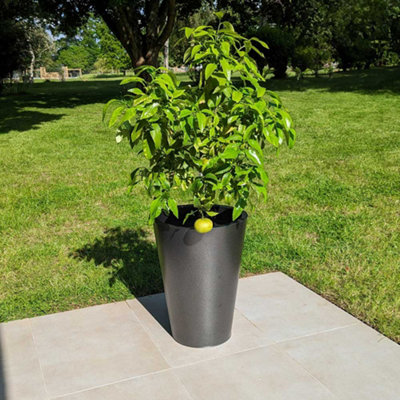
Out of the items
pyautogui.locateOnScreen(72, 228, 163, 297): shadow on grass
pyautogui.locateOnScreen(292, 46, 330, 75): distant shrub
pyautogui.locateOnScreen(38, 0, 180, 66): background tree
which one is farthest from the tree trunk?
pyautogui.locateOnScreen(72, 228, 163, 297): shadow on grass

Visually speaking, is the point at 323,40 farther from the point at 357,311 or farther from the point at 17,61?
the point at 357,311

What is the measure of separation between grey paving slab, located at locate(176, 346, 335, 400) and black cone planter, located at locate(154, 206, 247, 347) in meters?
0.22

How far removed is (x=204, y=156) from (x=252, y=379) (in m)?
1.30

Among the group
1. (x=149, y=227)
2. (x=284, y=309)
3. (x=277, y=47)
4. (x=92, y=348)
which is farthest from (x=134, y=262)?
(x=277, y=47)

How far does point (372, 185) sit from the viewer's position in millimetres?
6789

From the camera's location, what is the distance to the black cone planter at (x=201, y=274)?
2826 mm

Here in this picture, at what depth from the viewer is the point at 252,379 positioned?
2701mm

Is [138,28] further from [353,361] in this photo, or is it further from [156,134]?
[353,361]

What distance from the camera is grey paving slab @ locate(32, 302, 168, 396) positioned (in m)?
2.77

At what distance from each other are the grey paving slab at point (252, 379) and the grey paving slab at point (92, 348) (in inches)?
10.2

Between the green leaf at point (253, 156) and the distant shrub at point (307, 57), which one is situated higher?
the distant shrub at point (307, 57)

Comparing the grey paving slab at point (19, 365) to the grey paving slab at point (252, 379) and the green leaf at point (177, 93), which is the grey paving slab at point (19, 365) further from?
the green leaf at point (177, 93)

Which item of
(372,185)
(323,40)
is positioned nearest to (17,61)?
(323,40)

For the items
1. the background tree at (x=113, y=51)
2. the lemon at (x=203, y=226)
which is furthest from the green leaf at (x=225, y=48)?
the background tree at (x=113, y=51)
